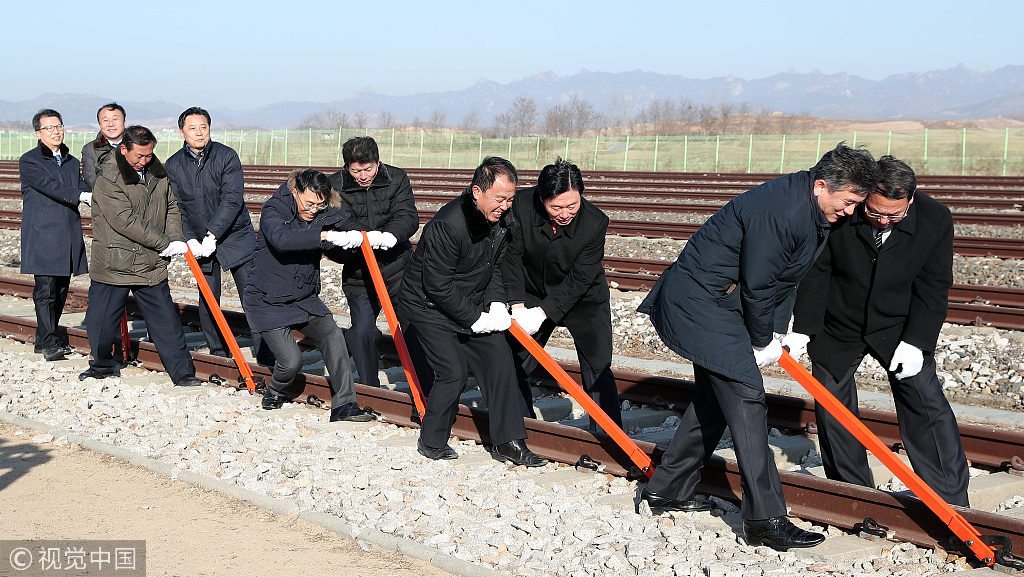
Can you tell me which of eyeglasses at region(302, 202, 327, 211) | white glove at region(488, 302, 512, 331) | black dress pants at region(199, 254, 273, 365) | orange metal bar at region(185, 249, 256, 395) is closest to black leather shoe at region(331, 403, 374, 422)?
orange metal bar at region(185, 249, 256, 395)

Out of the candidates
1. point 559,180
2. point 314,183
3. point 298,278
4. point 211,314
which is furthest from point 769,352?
point 211,314

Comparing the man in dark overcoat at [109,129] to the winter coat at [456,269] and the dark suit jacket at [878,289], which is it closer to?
the winter coat at [456,269]

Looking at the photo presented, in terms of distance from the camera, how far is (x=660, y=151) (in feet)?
147

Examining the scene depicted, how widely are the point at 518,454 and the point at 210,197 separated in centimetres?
377

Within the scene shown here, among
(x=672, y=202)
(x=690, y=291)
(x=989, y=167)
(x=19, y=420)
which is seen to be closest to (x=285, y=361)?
(x=19, y=420)

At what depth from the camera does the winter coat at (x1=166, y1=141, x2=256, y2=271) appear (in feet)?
26.8

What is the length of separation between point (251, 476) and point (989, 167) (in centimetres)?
3660

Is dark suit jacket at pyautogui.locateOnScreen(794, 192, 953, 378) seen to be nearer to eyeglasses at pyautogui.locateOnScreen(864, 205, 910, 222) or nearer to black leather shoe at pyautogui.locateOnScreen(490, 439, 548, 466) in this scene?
eyeglasses at pyautogui.locateOnScreen(864, 205, 910, 222)

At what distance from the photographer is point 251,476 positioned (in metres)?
5.72

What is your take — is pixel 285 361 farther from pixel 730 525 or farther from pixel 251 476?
pixel 730 525

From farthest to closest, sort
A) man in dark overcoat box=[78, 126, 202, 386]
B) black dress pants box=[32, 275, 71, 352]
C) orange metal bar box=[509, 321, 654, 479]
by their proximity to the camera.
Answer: black dress pants box=[32, 275, 71, 352], man in dark overcoat box=[78, 126, 202, 386], orange metal bar box=[509, 321, 654, 479]

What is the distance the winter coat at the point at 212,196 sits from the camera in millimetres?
8156

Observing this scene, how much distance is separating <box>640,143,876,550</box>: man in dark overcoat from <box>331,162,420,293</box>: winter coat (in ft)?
8.58

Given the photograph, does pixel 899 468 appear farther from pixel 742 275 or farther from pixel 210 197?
pixel 210 197
